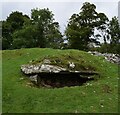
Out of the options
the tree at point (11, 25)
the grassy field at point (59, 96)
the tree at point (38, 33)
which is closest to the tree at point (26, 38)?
the tree at point (38, 33)

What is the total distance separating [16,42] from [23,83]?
134ft

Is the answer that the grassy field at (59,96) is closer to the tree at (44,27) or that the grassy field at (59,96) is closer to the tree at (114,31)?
the tree at (44,27)

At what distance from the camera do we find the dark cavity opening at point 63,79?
85.8 ft

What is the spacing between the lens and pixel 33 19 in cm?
6862

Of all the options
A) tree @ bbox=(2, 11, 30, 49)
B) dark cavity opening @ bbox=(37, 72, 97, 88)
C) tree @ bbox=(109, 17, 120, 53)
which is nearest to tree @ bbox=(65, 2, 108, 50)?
tree @ bbox=(109, 17, 120, 53)

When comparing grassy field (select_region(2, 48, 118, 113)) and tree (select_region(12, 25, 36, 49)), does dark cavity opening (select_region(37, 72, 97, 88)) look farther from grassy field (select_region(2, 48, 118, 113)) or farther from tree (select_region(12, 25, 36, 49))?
tree (select_region(12, 25, 36, 49))

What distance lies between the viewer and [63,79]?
27.0 m

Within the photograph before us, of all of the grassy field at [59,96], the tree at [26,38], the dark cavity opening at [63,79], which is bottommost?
the grassy field at [59,96]

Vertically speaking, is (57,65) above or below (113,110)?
above

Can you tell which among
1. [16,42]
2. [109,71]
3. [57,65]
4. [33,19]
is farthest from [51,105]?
[33,19]

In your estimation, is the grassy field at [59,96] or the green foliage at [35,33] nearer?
the grassy field at [59,96]

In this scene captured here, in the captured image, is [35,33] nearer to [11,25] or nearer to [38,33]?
[38,33]

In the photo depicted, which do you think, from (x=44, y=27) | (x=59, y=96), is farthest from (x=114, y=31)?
(x=59, y=96)

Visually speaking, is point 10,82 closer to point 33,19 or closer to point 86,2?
point 33,19
